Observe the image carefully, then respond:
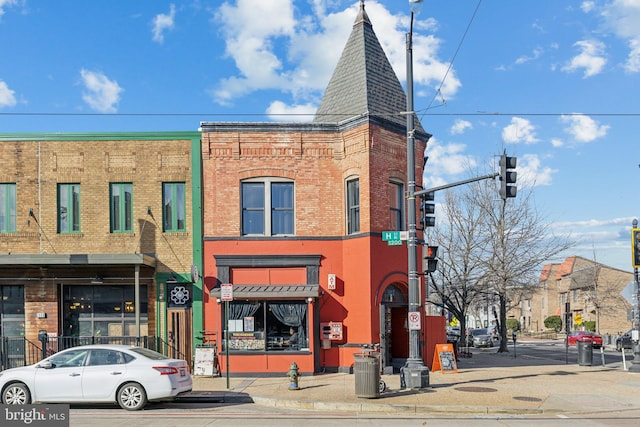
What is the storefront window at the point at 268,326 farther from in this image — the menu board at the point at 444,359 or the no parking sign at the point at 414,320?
the no parking sign at the point at 414,320

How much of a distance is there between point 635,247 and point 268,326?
13.4 m

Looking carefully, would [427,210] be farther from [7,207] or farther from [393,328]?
[7,207]

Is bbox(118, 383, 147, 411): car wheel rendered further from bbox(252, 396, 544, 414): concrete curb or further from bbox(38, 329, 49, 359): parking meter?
bbox(38, 329, 49, 359): parking meter

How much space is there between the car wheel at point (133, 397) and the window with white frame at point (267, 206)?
305 inches

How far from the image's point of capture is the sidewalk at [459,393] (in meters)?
13.5

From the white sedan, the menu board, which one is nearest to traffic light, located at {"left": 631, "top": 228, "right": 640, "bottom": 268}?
the menu board

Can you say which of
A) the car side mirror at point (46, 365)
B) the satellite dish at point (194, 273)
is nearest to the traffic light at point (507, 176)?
the satellite dish at point (194, 273)

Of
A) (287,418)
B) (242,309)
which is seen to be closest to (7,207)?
(242,309)

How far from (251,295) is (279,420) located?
23.2 ft

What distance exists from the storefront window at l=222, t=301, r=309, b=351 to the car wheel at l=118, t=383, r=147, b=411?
6018 mm

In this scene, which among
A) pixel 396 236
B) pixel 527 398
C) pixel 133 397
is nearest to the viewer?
pixel 133 397

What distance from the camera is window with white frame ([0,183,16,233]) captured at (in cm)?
2022

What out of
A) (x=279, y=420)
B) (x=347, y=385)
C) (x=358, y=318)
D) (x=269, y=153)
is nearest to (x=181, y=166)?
(x=269, y=153)

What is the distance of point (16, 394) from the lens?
13227 mm
